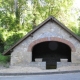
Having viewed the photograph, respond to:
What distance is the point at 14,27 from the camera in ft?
90.6

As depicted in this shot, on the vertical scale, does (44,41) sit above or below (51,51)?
above

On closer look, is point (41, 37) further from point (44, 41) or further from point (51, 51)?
point (51, 51)

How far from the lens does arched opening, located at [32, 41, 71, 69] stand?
21231 mm

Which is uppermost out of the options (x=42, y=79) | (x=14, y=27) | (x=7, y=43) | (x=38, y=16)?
(x=38, y=16)

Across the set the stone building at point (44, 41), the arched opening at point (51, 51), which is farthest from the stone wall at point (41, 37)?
the arched opening at point (51, 51)

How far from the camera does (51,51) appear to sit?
845 inches

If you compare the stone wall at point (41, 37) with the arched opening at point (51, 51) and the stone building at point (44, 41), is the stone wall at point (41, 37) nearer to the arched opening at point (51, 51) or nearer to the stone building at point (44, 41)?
the stone building at point (44, 41)

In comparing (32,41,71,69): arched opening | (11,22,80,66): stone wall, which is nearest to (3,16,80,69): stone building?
(11,22,80,66): stone wall

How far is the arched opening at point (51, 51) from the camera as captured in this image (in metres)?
21.2

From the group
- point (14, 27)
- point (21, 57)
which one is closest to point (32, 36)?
point (21, 57)

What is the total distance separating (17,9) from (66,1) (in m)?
8.54

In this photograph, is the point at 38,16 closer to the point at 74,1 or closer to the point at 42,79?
the point at 74,1

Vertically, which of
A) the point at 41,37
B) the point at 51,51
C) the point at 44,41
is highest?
the point at 41,37

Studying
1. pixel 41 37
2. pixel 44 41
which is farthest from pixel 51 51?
pixel 41 37
